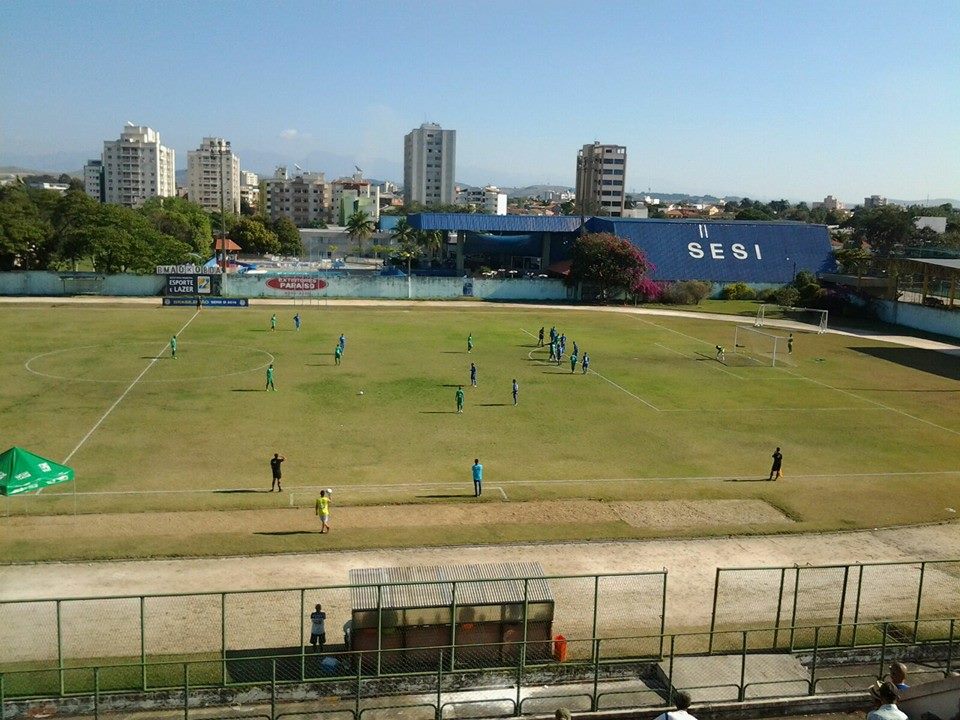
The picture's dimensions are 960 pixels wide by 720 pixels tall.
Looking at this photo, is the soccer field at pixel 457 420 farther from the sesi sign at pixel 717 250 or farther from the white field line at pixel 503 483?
the sesi sign at pixel 717 250

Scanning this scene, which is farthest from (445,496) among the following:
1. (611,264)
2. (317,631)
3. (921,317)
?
(611,264)

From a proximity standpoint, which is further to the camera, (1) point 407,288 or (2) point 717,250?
(2) point 717,250

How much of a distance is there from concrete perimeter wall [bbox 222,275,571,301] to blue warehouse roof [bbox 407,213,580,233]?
12.5 metres

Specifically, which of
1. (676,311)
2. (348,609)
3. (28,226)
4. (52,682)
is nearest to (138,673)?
(52,682)

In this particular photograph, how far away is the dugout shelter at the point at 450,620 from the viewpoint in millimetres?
13969

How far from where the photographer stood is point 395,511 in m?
23.8

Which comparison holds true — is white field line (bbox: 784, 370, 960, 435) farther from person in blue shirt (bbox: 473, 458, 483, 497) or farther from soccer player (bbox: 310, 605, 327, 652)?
soccer player (bbox: 310, 605, 327, 652)

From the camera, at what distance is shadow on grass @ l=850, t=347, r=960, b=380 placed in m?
48.5

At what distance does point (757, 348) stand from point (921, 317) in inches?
751

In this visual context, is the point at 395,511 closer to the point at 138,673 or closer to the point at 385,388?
the point at 138,673

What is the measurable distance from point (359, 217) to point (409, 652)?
13273 centimetres

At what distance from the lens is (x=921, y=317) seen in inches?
2544

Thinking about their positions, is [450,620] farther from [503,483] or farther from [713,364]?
[713,364]

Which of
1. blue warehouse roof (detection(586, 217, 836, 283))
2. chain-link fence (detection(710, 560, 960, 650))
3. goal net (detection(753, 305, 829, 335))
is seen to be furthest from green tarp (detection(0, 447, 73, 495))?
blue warehouse roof (detection(586, 217, 836, 283))
